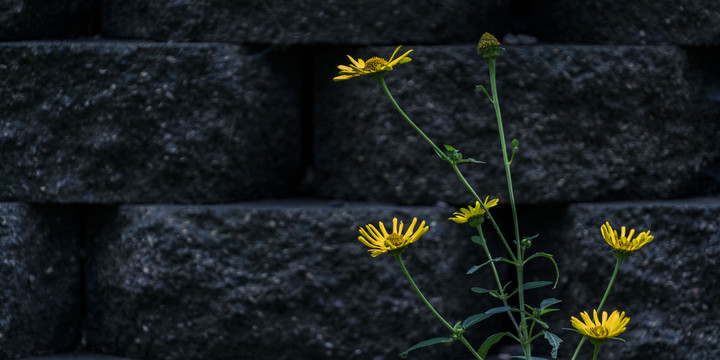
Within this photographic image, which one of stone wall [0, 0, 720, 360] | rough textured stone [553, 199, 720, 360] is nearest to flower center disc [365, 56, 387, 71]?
stone wall [0, 0, 720, 360]

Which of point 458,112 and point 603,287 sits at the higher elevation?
point 458,112

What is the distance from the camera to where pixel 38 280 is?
180 cm

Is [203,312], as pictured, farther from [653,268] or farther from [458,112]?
[653,268]

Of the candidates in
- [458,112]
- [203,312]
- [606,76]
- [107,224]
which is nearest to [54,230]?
[107,224]

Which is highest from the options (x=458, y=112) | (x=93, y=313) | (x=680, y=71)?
(x=680, y=71)

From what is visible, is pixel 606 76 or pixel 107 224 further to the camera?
pixel 107 224

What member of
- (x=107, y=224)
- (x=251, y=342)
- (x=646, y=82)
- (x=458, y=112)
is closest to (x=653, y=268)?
(x=646, y=82)

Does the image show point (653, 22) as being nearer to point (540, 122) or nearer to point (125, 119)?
point (540, 122)

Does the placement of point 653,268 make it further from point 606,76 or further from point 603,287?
point 606,76

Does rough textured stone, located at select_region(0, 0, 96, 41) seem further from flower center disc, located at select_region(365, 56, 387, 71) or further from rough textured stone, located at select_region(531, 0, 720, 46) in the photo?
rough textured stone, located at select_region(531, 0, 720, 46)

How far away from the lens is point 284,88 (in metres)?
1.84

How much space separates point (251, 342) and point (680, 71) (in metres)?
1.25

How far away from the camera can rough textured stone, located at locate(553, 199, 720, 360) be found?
1.69 metres

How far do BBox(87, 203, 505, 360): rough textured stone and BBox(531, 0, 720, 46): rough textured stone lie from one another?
622 mm
